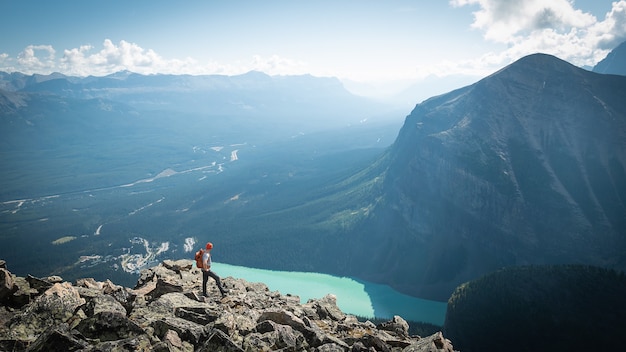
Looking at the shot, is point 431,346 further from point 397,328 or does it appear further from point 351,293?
point 351,293

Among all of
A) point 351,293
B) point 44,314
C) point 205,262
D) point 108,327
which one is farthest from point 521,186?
point 44,314

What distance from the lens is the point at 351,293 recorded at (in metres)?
160

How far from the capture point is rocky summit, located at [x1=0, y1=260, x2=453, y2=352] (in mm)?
18641

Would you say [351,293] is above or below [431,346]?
below

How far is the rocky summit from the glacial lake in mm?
108132

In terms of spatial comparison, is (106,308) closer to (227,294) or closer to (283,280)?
(227,294)

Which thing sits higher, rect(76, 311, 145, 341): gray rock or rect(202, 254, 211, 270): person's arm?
rect(76, 311, 145, 341): gray rock

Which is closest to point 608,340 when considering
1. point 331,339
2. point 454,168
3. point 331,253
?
point 331,339

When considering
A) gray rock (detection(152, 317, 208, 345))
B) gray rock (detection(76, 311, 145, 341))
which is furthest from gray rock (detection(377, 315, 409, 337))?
gray rock (detection(76, 311, 145, 341))

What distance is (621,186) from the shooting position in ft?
514

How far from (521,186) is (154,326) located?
181580 mm

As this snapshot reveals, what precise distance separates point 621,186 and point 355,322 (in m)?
178

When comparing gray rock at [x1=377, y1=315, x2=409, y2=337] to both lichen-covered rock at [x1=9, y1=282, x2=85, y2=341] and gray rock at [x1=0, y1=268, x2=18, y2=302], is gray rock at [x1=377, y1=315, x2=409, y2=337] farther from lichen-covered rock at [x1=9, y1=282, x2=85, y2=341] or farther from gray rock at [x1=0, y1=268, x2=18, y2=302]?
gray rock at [x1=0, y1=268, x2=18, y2=302]

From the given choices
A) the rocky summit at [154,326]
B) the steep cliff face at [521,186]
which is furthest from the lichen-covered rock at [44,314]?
the steep cliff face at [521,186]
